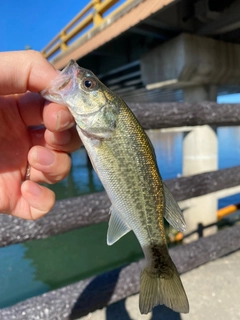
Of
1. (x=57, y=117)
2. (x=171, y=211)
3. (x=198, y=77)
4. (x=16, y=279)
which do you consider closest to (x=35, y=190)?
(x=57, y=117)

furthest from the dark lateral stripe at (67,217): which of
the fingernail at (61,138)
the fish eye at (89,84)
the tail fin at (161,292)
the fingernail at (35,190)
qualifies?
the fish eye at (89,84)

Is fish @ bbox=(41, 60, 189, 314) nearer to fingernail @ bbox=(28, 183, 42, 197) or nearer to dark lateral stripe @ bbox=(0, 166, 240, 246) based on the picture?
fingernail @ bbox=(28, 183, 42, 197)

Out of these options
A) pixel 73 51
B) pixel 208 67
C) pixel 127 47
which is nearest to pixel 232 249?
pixel 208 67

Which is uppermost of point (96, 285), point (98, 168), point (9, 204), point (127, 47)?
point (127, 47)

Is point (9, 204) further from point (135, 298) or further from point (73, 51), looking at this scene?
point (73, 51)

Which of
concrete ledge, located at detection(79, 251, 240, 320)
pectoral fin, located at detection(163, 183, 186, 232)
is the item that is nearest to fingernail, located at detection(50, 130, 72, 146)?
pectoral fin, located at detection(163, 183, 186, 232)

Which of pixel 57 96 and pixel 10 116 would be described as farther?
pixel 10 116
